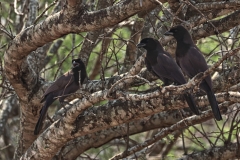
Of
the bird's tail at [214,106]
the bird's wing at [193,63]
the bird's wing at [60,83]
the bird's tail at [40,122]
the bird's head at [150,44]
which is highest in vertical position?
the bird's head at [150,44]

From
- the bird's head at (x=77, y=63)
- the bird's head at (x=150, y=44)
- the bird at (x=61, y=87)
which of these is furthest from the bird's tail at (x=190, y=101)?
the bird's head at (x=77, y=63)

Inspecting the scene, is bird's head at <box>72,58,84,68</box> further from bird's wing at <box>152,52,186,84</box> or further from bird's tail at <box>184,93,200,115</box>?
→ bird's tail at <box>184,93,200,115</box>

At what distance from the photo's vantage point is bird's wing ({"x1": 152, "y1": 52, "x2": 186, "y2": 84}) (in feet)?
19.6

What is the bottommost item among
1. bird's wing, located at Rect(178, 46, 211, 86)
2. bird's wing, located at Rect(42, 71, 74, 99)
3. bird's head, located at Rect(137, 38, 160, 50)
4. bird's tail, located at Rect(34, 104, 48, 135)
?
bird's tail, located at Rect(34, 104, 48, 135)

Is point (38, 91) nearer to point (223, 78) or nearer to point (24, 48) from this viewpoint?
point (24, 48)

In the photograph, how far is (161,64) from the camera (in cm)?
611

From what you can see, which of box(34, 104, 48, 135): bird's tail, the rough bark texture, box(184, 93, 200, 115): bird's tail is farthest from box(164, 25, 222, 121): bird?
box(34, 104, 48, 135): bird's tail

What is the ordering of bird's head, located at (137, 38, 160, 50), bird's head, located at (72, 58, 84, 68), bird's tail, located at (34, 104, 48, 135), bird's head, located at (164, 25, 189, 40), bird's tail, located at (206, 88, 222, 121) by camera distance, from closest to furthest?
bird's tail, located at (206, 88, 222, 121) < bird's head, located at (164, 25, 189, 40) < bird's head, located at (137, 38, 160, 50) < bird's tail, located at (34, 104, 48, 135) < bird's head, located at (72, 58, 84, 68)

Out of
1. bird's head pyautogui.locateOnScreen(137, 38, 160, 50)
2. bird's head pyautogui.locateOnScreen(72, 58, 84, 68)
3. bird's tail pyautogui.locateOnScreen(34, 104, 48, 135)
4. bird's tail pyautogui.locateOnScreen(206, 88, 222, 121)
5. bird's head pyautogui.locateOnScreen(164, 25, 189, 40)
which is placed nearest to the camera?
bird's tail pyautogui.locateOnScreen(206, 88, 222, 121)

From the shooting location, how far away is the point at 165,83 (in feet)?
20.5

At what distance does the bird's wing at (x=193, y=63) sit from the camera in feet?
19.1

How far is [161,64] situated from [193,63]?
1.36 ft

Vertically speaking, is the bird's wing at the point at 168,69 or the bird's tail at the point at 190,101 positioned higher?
the bird's wing at the point at 168,69

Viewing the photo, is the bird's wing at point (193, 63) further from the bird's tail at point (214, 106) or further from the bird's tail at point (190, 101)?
the bird's tail at point (190, 101)
